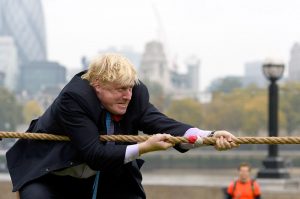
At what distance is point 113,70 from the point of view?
4.09 meters

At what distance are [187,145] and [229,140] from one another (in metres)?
0.25

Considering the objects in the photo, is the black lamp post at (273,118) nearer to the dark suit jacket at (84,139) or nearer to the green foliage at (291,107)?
the dark suit jacket at (84,139)

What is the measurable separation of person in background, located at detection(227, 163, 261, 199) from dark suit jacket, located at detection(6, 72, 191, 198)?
6.70 meters

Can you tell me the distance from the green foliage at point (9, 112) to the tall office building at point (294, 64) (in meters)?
69.1

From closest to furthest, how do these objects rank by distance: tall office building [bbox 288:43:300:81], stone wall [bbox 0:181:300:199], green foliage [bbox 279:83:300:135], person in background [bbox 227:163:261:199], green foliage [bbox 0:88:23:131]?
person in background [bbox 227:163:261:199]
stone wall [bbox 0:181:300:199]
green foliage [bbox 279:83:300:135]
green foliage [bbox 0:88:23:131]
tall office building [bbox 288:43:300:81]

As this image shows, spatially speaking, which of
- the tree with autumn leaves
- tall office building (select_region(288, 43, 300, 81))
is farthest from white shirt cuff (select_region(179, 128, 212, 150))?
tall office building (select_region(288, 43, 300, 81))

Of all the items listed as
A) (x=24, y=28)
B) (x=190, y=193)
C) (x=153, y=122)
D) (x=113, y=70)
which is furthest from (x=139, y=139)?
(x=24, y=28)

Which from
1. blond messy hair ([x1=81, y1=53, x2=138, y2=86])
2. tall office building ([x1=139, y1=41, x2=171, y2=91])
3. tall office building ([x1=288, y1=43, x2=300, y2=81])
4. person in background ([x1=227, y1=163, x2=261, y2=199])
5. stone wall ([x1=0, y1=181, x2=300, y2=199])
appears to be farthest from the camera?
tall office building ([x1=288, y1=43, x2=300, y2=81])

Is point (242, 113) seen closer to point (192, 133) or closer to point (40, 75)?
point (40, 75)

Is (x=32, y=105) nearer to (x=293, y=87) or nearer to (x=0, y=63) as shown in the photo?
(x=293, y=87)

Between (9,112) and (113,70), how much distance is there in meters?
114

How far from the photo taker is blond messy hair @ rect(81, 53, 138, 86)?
409 centimetres

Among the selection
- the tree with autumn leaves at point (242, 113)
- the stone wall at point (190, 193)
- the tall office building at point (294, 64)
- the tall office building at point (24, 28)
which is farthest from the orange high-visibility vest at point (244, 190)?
the tall office building at point (24, 28)

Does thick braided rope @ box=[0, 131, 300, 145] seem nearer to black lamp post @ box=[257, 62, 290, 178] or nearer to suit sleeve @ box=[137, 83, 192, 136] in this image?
suit sleeve @ box=[137, 83, 192, 136]
